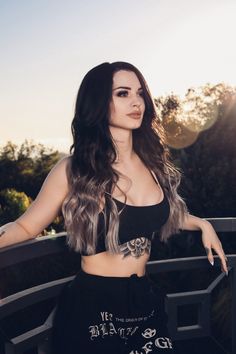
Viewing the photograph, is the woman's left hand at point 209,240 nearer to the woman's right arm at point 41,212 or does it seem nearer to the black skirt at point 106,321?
the black skirt at point 106,321

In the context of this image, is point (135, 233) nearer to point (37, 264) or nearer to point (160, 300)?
point (160, 300)

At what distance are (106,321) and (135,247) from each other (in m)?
0.40

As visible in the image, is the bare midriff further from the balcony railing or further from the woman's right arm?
the woman's right arm

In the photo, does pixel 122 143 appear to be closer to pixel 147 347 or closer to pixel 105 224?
pixel 105 224

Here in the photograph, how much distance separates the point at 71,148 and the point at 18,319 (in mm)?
5960

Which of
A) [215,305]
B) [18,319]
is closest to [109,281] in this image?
[215,305]

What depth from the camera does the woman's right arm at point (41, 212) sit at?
6.76 feet

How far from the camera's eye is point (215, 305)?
5754 mm

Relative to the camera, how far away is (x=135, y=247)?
222 centimetres

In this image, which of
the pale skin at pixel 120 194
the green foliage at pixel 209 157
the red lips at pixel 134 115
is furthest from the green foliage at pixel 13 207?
the red lips at pixel 134 115

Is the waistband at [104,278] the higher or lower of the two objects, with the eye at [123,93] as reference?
lower

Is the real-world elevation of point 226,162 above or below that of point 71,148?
below

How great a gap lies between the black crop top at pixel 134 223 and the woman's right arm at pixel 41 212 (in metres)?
0.24

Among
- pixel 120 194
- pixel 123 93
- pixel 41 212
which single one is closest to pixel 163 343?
pixel 120 194
